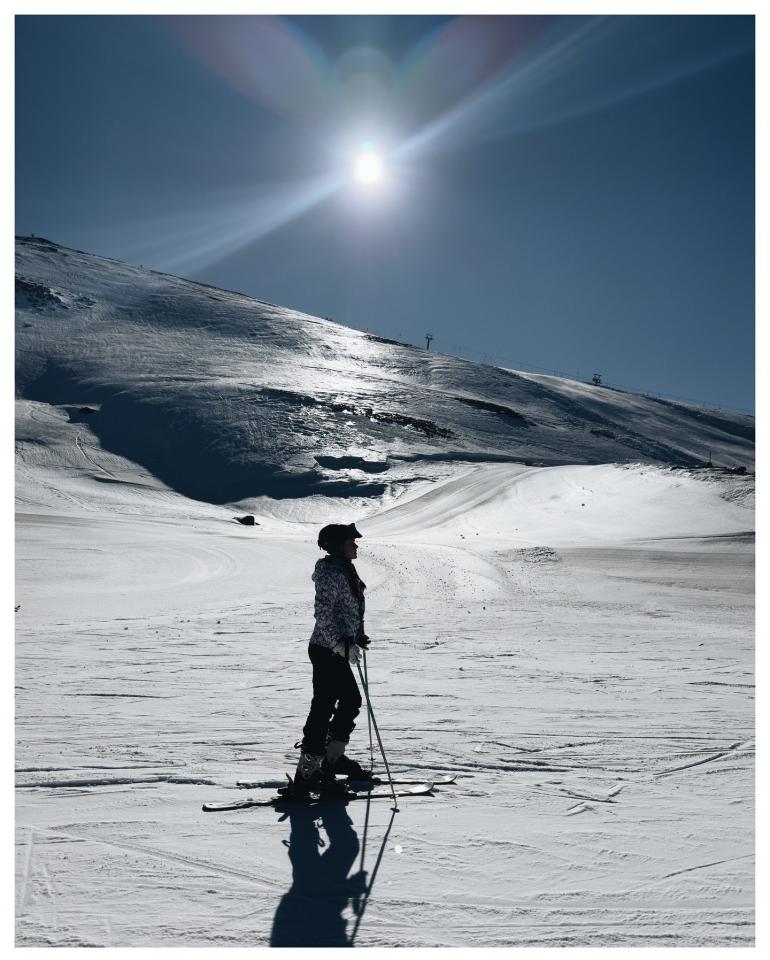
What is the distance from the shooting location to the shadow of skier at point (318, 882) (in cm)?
372

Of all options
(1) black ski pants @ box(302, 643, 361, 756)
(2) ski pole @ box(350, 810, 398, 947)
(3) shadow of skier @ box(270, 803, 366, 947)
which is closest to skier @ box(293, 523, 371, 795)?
(1) black ski pants @ box(302, 643, 361, 756)

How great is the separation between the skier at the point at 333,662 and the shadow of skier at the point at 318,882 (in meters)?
0.38

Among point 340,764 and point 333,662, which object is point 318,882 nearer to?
point 340,764

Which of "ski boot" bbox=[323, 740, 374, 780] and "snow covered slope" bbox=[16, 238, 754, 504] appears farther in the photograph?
"snow covered slope" bbox=[16, 238, 754, 504]

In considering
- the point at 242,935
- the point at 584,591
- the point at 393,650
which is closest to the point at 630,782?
the point at 242,935

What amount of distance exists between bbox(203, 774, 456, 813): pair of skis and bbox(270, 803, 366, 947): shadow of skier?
118 mm

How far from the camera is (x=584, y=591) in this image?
53.6ft

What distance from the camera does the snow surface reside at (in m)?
4.00

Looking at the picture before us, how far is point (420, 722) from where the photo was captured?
705 centimetres

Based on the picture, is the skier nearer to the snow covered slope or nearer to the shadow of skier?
the shadow of skier

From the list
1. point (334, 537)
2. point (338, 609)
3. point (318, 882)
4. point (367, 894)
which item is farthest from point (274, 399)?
point (367, 894)

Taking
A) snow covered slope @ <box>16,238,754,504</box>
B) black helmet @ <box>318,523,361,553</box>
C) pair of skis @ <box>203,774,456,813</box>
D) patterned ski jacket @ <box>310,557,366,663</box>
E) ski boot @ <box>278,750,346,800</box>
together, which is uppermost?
snow covered slope @ <box>16,238,754,504</box>

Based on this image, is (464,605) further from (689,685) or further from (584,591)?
(689,685)

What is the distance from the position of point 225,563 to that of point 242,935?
51.4 feet
